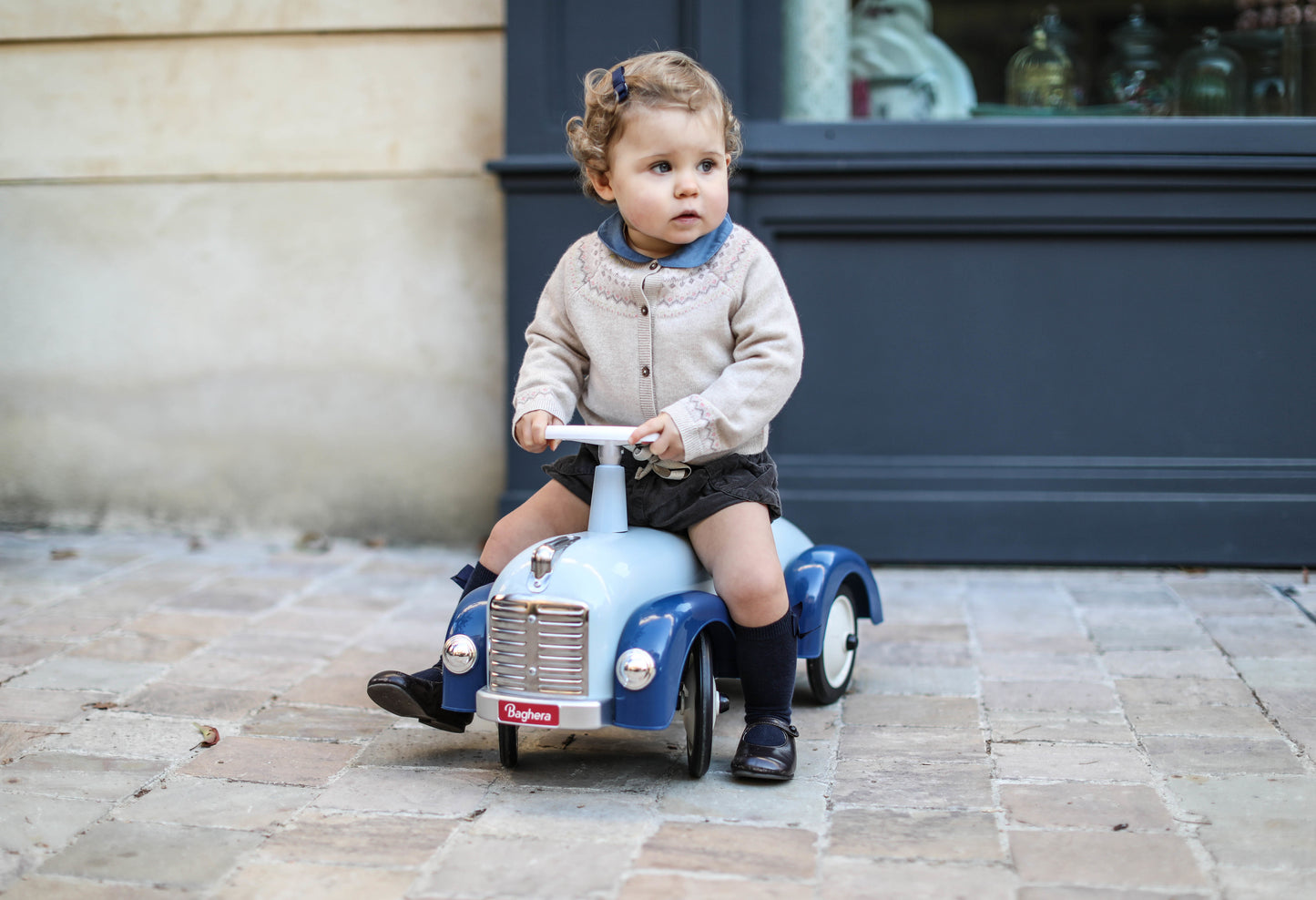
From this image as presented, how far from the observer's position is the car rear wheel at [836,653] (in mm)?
2887

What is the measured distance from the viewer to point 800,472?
4324 mm

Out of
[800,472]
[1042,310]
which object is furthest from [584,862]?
[1042,310]

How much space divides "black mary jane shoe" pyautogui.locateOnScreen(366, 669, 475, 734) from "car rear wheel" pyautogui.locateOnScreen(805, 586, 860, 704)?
80 centimetres

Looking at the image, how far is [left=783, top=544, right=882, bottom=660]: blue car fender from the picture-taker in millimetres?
2773

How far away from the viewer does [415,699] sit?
2576 mm

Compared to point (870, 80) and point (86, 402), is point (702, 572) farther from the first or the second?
point (86, 402)

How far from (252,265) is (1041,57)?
287 cm

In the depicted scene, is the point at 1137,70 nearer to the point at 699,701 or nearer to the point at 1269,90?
the point at 1269,90

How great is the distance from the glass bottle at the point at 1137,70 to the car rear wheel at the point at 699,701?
2.86 metres

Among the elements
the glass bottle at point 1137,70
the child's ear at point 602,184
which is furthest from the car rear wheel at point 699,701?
the glass bottle at point 1137,70

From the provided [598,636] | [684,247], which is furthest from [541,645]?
[684,247]

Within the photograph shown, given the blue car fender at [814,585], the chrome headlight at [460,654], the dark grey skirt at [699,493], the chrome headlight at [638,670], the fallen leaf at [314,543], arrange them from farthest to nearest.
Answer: the fallen leaf at [314,543]
the blue car fender at [814,585]
the dark grey skirt at [699,493]
the chrome headlight at [460,654]
the chrome headlight at [638,670]

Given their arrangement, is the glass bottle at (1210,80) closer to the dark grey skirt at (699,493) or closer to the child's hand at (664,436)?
the dark grey skirt at (699,493)

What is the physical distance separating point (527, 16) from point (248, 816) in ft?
9.38
